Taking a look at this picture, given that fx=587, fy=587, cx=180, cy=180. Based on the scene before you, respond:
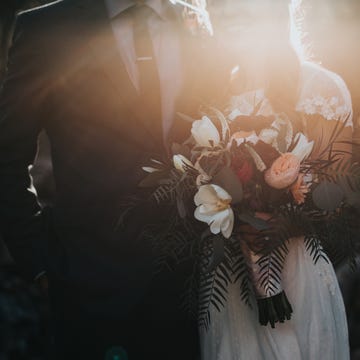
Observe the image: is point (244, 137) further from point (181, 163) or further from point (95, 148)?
point (95, 148)

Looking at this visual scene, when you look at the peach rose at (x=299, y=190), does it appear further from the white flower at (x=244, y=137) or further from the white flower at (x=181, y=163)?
the white flower at (x=181, y=163)

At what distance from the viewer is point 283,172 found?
1980 millimetres

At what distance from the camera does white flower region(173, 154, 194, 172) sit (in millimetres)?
2072

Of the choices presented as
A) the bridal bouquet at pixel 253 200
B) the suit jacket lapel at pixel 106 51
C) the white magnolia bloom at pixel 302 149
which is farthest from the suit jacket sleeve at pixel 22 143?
the white magnolia bloom at pixel 302 149

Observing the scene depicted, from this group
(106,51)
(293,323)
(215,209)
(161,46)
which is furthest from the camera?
(161,46)

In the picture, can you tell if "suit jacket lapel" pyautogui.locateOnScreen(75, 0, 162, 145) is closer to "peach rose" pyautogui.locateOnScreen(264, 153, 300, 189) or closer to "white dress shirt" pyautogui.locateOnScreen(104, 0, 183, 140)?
"white dress shirt" pyautogui.locateOnScreen(104, 0, 183, 140)

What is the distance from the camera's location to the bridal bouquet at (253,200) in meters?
1.99

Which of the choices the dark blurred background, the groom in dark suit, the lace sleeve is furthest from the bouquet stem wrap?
the dark blurred background

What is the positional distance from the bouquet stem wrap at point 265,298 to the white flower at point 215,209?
21 centimetres

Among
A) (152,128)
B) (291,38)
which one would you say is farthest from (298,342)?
(291,38)

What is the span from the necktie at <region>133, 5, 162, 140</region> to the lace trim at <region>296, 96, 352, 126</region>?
590 mm

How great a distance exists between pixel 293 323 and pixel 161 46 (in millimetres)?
1283

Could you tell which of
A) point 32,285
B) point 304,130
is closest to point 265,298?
point 304,130

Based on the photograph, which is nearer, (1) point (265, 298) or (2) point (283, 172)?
(2) point (283, 172)
